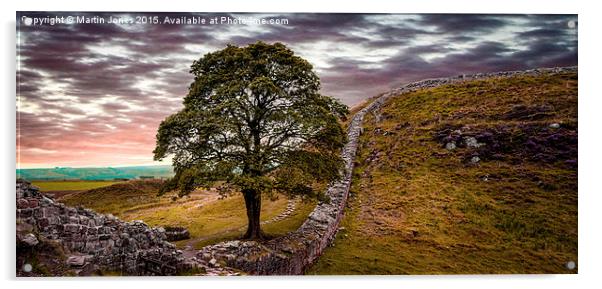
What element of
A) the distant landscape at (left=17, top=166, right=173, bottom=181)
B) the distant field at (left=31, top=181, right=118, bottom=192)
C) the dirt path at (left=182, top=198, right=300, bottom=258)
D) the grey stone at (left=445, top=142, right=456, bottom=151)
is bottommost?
the dirt path at (left=182, top=198, right=300, bottom=258)

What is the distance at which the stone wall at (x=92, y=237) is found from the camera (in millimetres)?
10734

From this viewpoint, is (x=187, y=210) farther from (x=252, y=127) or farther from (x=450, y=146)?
(x=450, y=146)

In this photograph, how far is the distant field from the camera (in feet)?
39.8

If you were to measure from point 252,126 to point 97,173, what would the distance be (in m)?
4.88

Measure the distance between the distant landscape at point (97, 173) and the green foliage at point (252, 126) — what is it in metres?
0.90

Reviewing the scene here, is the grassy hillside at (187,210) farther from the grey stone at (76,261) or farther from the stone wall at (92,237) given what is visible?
the grey stone at (76,261)

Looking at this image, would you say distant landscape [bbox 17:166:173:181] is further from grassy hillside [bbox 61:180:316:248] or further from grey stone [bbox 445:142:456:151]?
grey stone [bbox 445:142:456:151]

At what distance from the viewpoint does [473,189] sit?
16750mm

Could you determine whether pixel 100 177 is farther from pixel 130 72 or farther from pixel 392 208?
pixel 392 208

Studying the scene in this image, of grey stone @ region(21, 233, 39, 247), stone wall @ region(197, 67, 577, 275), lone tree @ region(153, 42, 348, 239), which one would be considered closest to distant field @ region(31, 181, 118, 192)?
grey stone @ region(21, 233, 39, 247)

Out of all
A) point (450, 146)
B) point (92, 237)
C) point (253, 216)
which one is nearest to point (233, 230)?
point (253, 216)

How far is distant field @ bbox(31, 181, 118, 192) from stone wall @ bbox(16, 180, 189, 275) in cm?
80

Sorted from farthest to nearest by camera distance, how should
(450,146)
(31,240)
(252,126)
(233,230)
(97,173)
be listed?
(450,146), (233,230), (97,173), (252,126), (31,240)
